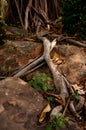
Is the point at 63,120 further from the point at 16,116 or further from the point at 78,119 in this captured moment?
the point at 16,116

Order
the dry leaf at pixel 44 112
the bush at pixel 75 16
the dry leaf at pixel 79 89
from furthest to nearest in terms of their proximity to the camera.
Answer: the bush at pixel 75 16, the dry leaf at pixel 79 89, the dry leaf at pixel 44 112

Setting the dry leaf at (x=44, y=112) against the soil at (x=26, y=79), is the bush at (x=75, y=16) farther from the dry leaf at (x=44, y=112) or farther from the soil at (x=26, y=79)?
the dry leaf at (x=44, y=112)

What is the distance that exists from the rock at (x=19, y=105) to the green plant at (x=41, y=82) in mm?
141

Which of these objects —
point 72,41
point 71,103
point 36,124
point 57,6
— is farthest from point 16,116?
point 57,6

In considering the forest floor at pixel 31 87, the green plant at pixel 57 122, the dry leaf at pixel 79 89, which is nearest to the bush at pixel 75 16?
the forest floor at pixel 31 87

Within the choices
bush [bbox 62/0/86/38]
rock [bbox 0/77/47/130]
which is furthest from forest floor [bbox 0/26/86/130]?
bush [bbox 62/0/86/38]

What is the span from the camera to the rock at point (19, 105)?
120 inches

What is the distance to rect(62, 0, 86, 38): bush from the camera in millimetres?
4734

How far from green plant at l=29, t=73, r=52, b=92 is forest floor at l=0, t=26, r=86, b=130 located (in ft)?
0.12

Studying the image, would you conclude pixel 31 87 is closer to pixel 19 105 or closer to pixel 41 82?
pixel 41 82

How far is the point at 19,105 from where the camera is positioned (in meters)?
3.25

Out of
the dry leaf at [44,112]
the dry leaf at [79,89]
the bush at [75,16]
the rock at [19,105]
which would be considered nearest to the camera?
the rock at [19,105]

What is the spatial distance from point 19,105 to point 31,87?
0.39 metres

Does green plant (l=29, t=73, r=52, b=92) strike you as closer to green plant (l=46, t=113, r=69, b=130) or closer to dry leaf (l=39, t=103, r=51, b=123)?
dry leaf (l=39, t=103, r=51, b=123)
